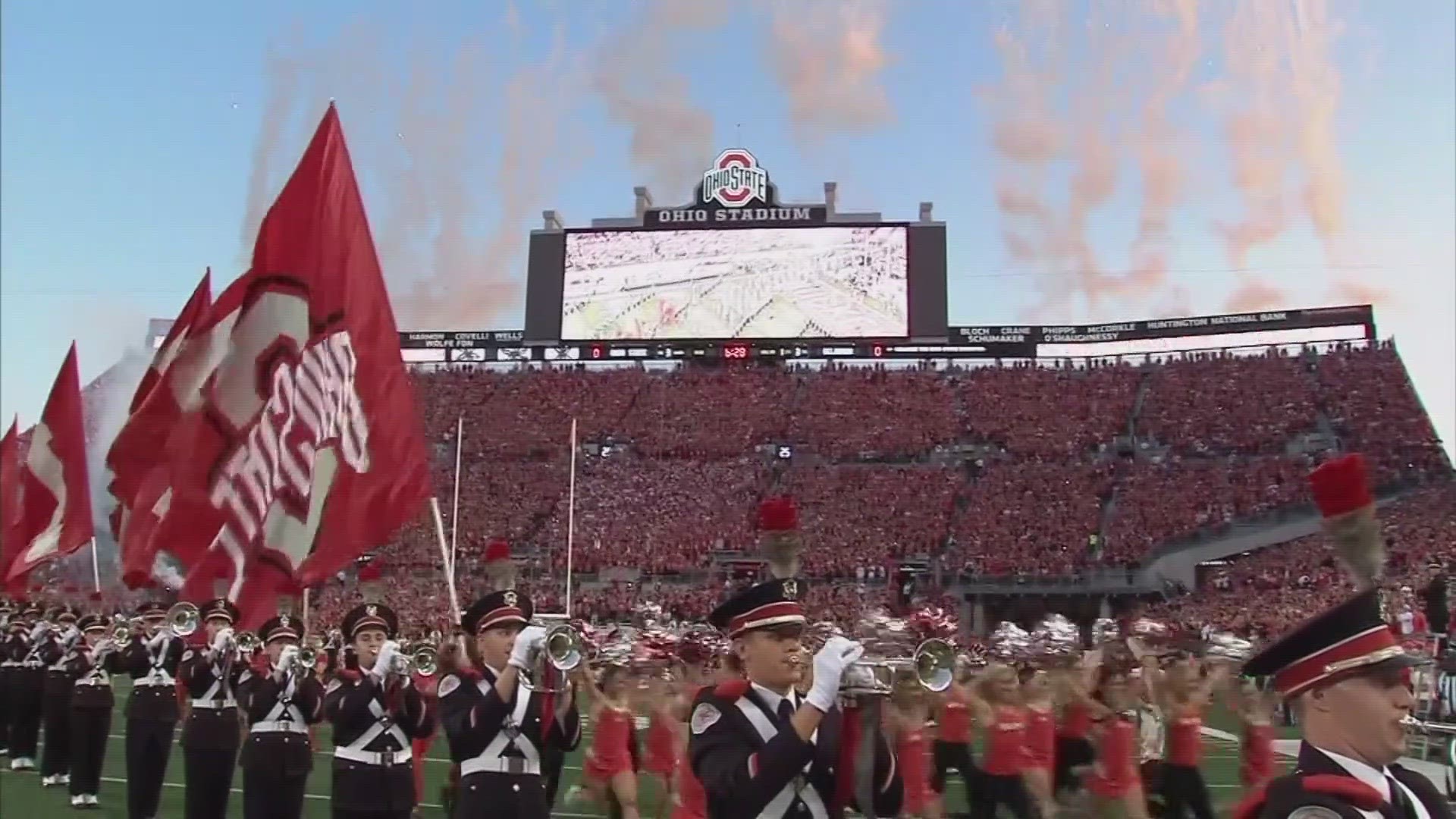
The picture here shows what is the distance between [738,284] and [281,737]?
98.6 ft

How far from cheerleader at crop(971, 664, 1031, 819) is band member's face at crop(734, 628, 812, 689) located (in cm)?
556

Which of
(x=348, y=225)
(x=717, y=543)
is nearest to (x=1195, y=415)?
(x=717, y=543)

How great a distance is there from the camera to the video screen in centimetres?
3541

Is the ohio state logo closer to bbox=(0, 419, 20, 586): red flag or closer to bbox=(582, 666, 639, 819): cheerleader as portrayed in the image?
bbox=(0, 419, 20, 586): red flag

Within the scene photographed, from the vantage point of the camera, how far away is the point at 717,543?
32406 millimetres

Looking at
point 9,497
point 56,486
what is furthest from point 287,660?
point 9,497

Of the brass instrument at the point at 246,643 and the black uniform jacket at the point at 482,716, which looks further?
the brass instrument at the point at 246,643

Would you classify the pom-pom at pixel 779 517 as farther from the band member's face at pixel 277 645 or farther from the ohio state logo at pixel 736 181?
the ohio state logo at pixel 736 181

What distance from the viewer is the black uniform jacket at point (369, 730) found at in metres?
5.73

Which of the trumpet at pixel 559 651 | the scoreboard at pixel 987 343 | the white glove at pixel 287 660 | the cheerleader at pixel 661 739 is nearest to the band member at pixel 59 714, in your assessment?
the white glove at pixel 287 660

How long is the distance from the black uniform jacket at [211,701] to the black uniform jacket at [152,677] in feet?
2.81

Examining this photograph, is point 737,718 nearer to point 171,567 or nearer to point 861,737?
point 861,737

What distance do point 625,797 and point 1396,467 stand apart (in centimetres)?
2889

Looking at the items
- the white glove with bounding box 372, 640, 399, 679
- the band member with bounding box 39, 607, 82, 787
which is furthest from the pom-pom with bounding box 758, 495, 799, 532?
the band member with bounding box 39, 607, 82, 787
